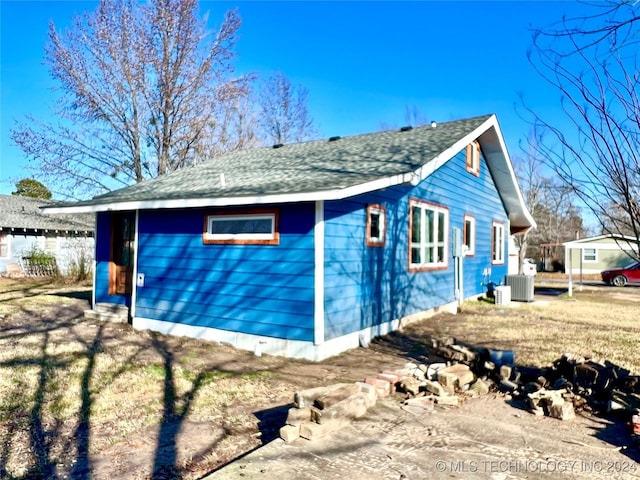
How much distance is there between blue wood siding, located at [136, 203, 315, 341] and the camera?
666 centimetres

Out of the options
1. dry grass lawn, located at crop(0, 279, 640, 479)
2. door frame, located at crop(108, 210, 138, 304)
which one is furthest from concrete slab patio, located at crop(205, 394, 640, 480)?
door frame, located at crop(108, 210, 138, 304)

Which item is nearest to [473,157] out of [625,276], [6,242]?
[625,276]

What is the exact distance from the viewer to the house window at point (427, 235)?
9398 mm

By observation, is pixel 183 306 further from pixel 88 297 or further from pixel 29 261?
pixel 29 261

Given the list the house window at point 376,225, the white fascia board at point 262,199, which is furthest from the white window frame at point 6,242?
the house window at point 376,225

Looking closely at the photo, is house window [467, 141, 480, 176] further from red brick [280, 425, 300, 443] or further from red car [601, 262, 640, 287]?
red car [601, 262, 640, 287]

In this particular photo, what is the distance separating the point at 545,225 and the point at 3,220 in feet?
121

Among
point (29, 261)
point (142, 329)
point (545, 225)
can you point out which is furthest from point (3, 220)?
point (545, 225)

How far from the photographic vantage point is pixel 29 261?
21469mm

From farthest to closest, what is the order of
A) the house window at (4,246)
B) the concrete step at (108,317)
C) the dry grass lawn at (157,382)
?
the house window at (4,246) → the concrete step at (108,317) → the dry grass lawn at (157,382)

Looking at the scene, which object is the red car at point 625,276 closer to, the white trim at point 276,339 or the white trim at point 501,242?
the white trim at point 501,242

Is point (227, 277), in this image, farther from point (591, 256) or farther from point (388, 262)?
point (591, 256)

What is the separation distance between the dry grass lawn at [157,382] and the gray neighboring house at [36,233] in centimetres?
1440

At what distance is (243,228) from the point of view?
287 inches
